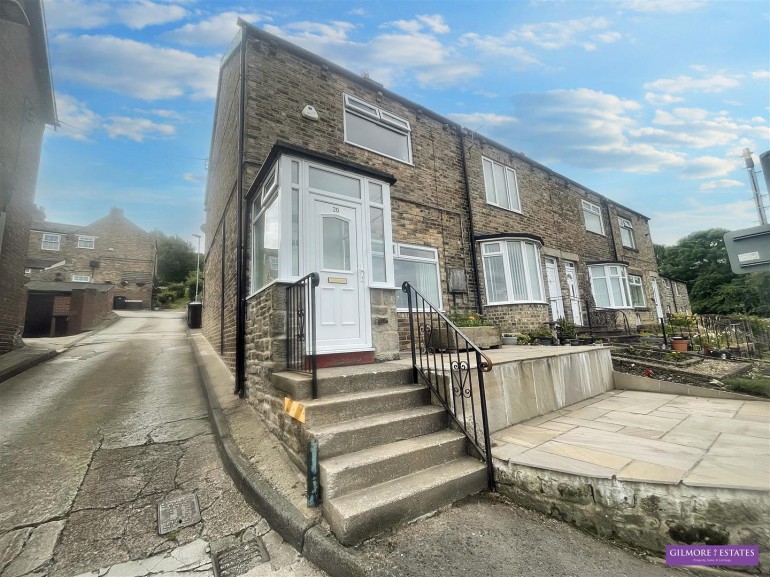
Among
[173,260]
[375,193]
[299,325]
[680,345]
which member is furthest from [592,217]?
[173,260]

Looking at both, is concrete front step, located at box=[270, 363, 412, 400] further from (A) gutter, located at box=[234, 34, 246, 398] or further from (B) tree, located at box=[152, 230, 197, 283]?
(B) tree, located at box=[152, 230, 197, 283]

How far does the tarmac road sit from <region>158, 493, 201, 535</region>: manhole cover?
0.19 ft

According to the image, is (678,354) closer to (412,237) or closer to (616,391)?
(616,391)

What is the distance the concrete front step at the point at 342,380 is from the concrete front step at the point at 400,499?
1.05 metres

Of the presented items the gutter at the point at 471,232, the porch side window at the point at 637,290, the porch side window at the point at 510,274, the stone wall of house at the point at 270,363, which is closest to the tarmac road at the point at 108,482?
the stone wall of house at the point at 270,363

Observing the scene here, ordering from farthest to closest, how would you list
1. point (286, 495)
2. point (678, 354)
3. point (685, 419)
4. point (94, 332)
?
1. point (94, 332)
2. point (678, 354)
3. point (685, 419)
4. point (286, 495)

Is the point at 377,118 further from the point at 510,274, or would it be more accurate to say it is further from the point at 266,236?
the point at 510,274

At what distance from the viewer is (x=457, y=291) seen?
324 inches

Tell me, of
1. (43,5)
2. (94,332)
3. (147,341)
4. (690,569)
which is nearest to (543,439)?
(690,569)

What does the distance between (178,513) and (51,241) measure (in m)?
35.7

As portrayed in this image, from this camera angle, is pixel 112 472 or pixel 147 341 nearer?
pixel 112 472

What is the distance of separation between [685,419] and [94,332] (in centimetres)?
1935

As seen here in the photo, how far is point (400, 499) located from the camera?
89.4 inches

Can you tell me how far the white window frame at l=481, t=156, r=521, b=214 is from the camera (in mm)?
10234
